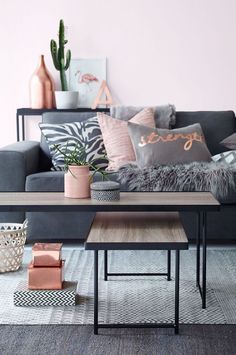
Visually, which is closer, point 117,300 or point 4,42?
point 117,300

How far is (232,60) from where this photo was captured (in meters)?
4.66

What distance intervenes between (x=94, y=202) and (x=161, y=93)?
2323mm

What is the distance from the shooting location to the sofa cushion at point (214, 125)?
4.04 metres

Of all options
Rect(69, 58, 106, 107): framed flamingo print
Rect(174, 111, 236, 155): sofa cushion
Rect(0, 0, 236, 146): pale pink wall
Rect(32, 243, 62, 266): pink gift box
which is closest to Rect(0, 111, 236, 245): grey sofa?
Rect(174, 111, 236, 155): sofa cushion

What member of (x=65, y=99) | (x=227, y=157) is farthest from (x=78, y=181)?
(x=65, y=99)

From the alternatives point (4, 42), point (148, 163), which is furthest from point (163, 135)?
point (4, 42)

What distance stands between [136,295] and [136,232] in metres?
0.47

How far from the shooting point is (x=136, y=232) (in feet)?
7.63

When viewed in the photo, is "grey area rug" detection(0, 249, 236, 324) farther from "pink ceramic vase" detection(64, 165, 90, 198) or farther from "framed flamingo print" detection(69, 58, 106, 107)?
"framed flamingo print" detection(69, 58, 106, 107)

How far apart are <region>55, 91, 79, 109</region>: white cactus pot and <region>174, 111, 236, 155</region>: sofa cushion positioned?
0.83 m

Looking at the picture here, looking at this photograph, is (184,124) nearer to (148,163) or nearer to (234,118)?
(234,118)

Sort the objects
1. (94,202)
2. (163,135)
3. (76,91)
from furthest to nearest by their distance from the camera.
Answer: (76,91), (163,135), (94,202)

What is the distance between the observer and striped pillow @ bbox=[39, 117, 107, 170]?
3.82 meters

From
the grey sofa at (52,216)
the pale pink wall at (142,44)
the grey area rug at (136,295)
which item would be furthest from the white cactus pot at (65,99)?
the grey area rug at (136,295)
